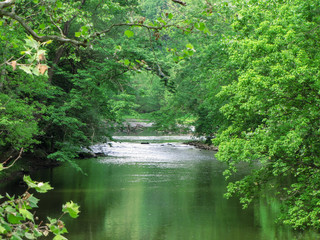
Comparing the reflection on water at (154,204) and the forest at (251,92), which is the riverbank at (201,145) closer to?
the reflection on water at (154,204)

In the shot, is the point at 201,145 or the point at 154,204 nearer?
the point at 154,204

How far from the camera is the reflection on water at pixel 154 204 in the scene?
15078 millimetres

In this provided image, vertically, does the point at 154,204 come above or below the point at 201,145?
below

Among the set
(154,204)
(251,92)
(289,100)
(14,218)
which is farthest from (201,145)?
(14,218)

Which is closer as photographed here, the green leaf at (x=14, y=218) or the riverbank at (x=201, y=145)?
the green leaf at (x=14, y=218)

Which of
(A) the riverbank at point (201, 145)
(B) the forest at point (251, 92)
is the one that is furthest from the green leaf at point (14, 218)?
(A) the riverbank at point (201, 145)

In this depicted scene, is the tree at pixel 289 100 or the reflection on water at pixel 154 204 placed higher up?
the tree at pixel 289 100

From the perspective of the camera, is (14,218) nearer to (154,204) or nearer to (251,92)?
(251,92)

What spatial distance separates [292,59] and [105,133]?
14.7m

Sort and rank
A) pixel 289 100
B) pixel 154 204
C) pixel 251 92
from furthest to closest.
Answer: pixel 154 204 < pixel 251 92 < pixel 289 100

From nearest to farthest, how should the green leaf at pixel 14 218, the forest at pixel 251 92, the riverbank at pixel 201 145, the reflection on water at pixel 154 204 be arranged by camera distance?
the green leaf at pixel 14 218 < the forest at pixel 251 92 < the reflection on water at pixel 154 204 < the riverbank at pixel 201 145

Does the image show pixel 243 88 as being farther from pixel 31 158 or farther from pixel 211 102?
pixel 31 158

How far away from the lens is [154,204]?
62.1ft

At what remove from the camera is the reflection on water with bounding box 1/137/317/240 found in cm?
1508
